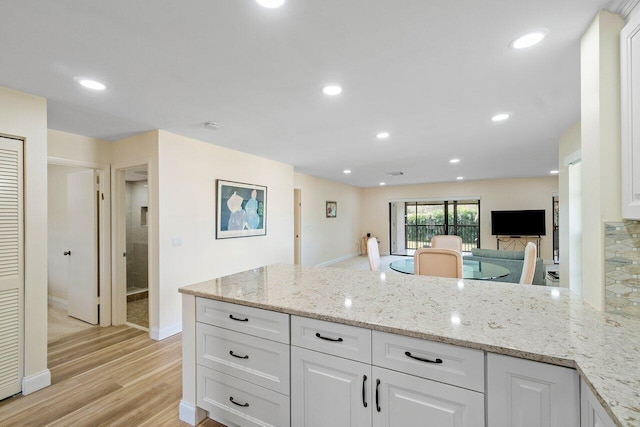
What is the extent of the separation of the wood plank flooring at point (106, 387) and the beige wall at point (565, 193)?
4143 millimetres

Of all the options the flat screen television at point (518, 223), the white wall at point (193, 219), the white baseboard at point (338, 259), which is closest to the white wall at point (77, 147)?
the white wall at point (193, 219)

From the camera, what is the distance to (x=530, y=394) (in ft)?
3.36

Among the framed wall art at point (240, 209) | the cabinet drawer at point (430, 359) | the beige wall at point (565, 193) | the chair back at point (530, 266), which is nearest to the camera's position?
the cabinet drawer at point (430, 359)

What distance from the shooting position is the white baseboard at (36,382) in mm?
2195

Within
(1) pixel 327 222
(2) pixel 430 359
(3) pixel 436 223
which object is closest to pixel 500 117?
(2) pixel 430 359

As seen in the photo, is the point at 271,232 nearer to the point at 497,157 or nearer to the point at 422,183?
the point at 497,157

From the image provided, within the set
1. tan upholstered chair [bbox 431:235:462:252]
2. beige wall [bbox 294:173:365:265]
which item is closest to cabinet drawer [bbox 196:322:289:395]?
tan upholstered chair [bbox 431:235:462:252]

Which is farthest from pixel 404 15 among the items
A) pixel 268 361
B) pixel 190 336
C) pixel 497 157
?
pixel 497 157

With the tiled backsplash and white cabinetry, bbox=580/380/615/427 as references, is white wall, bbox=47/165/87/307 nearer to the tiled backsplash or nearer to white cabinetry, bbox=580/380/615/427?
white cabinetry, bbox=580/380/615/427

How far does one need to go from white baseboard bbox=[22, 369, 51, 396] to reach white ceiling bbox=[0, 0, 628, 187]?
2246 millimetres

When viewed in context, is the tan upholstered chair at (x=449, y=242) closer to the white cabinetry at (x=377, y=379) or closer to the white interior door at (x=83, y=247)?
the white cabinetry at (x=377, y=379)

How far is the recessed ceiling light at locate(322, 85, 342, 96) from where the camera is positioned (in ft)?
7.10

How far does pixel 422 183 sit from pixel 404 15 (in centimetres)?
769

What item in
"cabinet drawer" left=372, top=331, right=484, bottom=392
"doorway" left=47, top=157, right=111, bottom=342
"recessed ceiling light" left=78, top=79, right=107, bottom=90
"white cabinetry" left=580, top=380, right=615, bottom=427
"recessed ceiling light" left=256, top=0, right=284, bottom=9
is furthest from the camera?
"doorway" left=47, top=157, right=111, bottom=342
